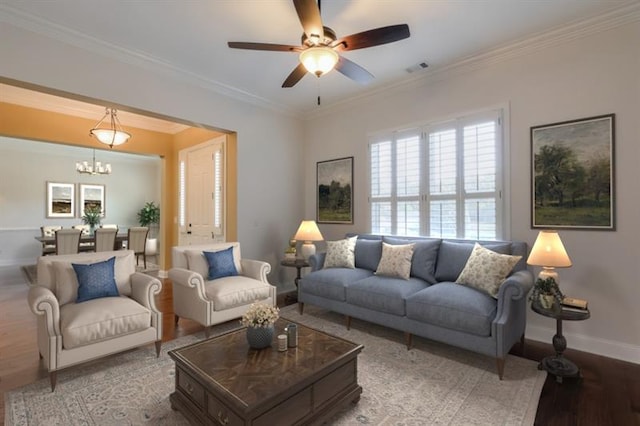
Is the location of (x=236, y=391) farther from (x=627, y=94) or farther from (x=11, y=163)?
(x=11, y=163)

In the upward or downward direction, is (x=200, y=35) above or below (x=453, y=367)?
above

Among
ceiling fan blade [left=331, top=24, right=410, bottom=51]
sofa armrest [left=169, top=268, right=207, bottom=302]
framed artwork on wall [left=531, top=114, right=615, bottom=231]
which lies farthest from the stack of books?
sofa armrest [left=169, top=268, right=207, bottom=302]

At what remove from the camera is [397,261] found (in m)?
3.65

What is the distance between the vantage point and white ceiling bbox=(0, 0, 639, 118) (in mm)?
2752

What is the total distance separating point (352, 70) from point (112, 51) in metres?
2.69

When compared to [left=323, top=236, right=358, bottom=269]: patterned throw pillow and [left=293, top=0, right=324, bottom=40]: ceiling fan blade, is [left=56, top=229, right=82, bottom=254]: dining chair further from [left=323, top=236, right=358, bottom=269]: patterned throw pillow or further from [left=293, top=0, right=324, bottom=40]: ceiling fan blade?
[left=293, top=0, right=324, bottom=40]: ceiling fan blade

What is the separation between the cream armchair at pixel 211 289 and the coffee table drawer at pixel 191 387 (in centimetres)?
121

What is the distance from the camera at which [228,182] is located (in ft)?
16.3

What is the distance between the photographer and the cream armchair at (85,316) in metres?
2.40

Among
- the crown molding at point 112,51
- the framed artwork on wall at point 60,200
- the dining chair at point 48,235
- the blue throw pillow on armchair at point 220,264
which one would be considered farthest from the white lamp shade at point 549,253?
the framed artwork on wall at point 60,200

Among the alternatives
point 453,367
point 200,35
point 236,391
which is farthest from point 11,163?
point 453,367

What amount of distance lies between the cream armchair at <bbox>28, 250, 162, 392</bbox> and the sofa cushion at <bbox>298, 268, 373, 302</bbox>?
69.1 inches

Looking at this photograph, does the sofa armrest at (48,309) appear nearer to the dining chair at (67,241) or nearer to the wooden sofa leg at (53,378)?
the wooden sofa leg at (53,378)

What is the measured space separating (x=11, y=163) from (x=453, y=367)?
10.4 meters
